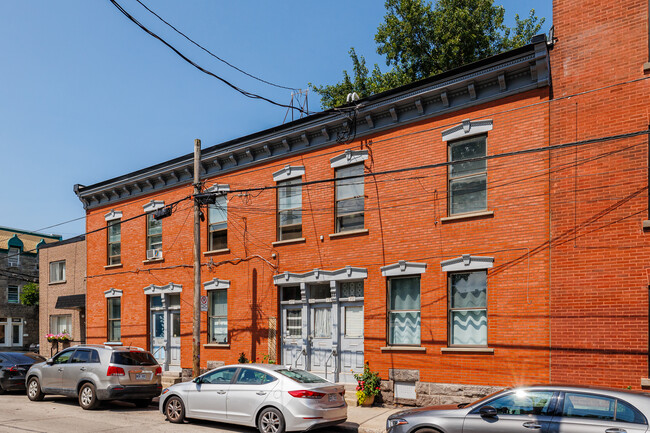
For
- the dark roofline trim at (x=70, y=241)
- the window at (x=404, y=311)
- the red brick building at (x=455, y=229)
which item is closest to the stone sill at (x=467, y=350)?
the red brick building at (x=455, y=229)

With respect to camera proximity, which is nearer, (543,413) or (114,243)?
(543,413)

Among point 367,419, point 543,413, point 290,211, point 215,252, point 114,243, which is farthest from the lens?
point 114,243

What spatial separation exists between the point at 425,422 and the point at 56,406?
37.0 ft

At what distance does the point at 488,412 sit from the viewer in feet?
29.1

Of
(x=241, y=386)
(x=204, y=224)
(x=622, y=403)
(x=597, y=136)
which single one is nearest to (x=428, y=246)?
(x=597, y=136)

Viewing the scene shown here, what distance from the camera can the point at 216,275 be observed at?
20.3 m

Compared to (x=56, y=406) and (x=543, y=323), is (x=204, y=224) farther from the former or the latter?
(x=543, y=323)

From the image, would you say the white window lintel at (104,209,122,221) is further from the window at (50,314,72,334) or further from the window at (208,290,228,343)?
the window at (50,314,72,334)

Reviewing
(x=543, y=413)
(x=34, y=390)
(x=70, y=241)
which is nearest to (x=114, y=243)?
(x=70, y=241)

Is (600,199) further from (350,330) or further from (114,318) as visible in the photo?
(114,318)

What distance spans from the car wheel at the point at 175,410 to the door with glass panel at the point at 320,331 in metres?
4.79

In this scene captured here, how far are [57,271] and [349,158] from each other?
1933cm

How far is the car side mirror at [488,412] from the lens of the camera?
8828 mm

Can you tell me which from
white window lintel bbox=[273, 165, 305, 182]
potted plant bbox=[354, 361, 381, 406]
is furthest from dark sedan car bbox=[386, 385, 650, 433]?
white window lintel bbox=[273, 165, 305, 182]
